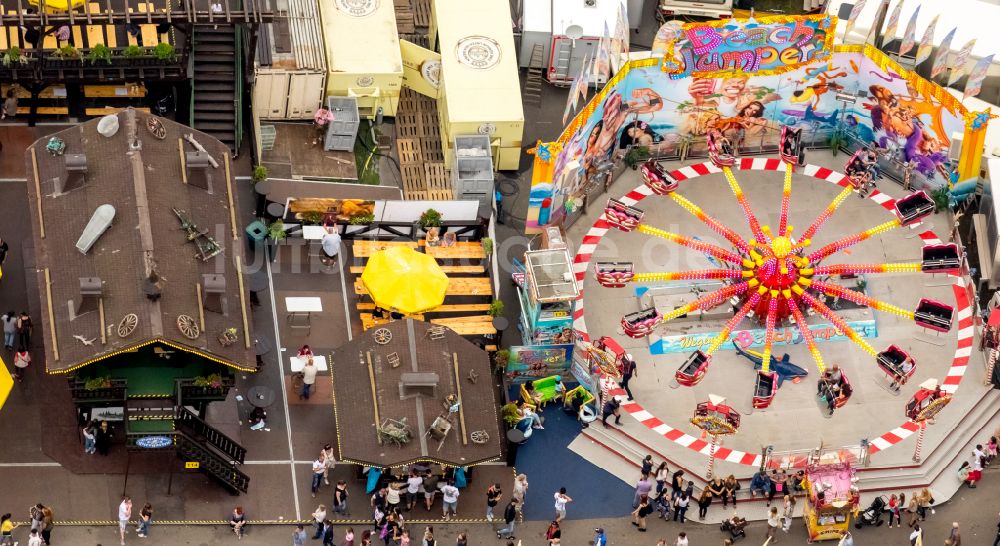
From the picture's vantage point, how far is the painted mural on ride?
294 feet

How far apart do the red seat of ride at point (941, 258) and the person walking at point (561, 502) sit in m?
17.6

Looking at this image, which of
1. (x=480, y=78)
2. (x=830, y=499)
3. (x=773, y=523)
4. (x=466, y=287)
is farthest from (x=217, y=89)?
(x=830, y=499)

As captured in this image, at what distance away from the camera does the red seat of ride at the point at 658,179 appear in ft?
294

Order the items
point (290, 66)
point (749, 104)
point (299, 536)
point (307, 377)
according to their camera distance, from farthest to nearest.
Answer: point (749, 104), point (290, 66), point (307, 377), point (299, 536)

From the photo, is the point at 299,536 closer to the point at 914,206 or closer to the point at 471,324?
the point at 471,324

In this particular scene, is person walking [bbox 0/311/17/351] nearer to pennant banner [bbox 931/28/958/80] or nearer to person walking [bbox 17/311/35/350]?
person walking [bbox 17/311/35/350]

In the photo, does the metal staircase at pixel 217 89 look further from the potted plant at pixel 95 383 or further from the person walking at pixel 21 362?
the potted plant at pixel 95 383

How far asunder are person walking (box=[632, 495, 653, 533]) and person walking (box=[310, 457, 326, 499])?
12.3 metres

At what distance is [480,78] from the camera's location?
92062 millimetres

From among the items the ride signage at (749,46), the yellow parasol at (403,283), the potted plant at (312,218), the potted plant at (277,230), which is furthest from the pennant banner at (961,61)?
the potted plant at (277,230)

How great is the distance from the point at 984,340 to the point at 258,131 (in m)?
32.3

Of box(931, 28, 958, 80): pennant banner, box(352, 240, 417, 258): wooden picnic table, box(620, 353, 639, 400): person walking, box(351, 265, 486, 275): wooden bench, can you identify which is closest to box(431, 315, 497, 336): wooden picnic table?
box(351, 265, 486, 275): wooden bench

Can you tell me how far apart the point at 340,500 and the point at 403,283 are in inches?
383

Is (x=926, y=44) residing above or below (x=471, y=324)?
above
